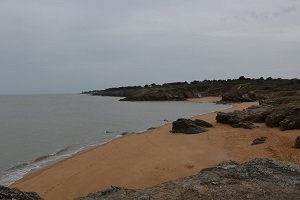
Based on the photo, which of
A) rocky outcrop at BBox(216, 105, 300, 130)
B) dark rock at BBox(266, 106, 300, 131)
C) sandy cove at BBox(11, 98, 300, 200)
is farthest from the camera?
rocky outcrop at BBox(216, 105, 300, 130)

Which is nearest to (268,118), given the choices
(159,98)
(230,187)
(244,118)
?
(244,118)

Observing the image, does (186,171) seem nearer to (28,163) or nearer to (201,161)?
(201,161)

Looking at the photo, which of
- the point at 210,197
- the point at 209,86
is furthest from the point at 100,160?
the point at 209,86

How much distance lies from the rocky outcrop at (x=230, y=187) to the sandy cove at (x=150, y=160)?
5562 mm

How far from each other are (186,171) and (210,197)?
8.34 m

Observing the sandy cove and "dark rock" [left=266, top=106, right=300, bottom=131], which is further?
"dark rock" [left=266, top=106, right=300, bottom=131]

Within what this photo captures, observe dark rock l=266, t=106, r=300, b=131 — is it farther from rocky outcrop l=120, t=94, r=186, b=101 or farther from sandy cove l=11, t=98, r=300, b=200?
rocky outcrop l=120, t=94, r=186, b=101

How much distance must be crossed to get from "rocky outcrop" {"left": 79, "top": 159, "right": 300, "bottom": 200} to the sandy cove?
5.56 meters

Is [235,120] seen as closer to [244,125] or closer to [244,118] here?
[244,118]

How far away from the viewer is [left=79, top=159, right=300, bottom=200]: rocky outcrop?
29.2 feet

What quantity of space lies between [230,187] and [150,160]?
10755 mm

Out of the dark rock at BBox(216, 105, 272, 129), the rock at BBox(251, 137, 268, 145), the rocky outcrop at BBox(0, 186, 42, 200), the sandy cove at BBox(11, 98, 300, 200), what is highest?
the rocky outcrop at BBox(0, 186, 42, 200)

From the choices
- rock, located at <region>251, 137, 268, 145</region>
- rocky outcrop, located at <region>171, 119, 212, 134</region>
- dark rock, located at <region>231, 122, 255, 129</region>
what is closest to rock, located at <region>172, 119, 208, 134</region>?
rocky outcrop, located at <region>171, 119, 212, 134</region>

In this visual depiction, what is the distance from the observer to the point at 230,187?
30.4 ft
